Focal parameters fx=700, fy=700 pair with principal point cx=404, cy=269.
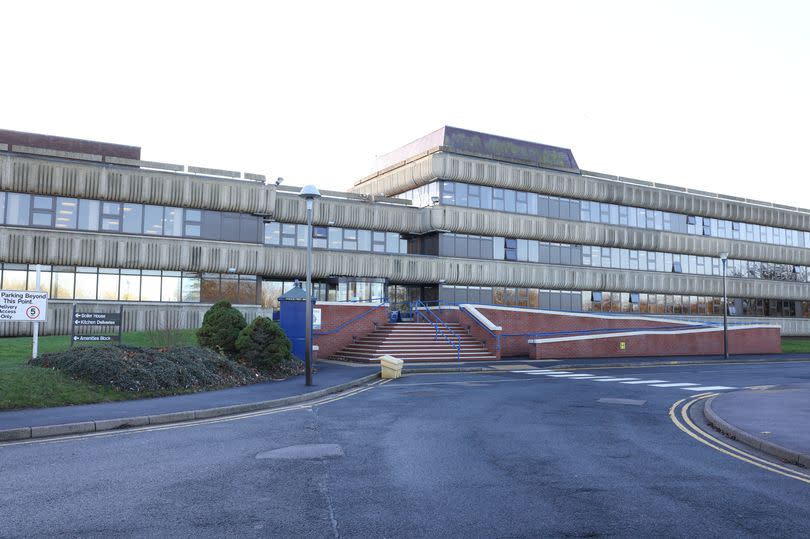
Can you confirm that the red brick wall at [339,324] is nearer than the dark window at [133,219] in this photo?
Yes

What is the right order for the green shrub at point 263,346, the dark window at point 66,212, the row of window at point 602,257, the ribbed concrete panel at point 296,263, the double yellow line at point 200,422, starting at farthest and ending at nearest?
the row of window at point 602,257 → the dark window at point 66,212 → the ribbed concrete panel at point 296,263 → the green shrub at point 263,346 → the double yellow line at point 200,422

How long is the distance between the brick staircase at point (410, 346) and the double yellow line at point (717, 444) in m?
15.2

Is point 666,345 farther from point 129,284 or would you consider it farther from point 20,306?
point 20,306

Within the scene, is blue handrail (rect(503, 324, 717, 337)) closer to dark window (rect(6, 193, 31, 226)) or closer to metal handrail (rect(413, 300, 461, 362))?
metal handrail (rect(413, 300, 461, 362))

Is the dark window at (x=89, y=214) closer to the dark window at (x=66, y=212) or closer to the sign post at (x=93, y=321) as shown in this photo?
the dark window at (x=66, y=212)

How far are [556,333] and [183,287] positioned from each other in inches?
793

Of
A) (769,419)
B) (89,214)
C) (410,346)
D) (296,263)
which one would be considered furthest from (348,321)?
(769,419)

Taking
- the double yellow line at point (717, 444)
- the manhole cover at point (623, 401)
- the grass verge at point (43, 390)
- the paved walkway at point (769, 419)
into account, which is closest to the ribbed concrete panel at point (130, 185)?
the grass verge at point (43, 390)

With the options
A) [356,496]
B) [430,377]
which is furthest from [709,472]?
[430,377]

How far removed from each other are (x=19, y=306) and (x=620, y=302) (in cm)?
4472

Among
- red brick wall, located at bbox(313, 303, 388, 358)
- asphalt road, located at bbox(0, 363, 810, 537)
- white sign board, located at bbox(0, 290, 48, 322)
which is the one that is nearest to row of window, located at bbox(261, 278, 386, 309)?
red brick wall, located at bbox(313, 303, 388, 358)

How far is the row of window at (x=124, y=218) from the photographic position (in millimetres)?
34844

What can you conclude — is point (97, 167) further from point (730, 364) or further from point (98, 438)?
point (730, 364)

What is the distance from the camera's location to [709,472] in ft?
28.9
